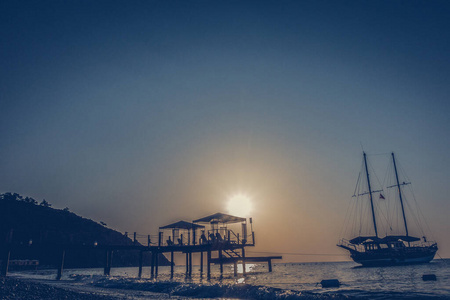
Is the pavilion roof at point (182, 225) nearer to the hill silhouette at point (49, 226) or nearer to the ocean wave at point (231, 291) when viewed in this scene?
the ocean wave at point (231, 291)

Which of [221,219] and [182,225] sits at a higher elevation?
[221,219]

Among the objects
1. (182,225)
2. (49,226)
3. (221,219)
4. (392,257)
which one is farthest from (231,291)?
(49,226)

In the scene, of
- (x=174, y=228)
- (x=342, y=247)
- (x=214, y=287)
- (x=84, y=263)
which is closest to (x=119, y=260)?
(x=84, y=263)

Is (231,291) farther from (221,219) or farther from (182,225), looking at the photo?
(182,225)

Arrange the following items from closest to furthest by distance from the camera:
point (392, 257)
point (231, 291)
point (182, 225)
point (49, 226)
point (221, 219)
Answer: point (231, 291), point (221, 219), point (182, 225), point (392, 257), point (49, 226)

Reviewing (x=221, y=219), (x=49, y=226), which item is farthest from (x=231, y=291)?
(x=49, y=226)

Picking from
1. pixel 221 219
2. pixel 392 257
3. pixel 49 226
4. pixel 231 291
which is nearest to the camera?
pixel 231 291

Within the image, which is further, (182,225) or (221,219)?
(182,225)

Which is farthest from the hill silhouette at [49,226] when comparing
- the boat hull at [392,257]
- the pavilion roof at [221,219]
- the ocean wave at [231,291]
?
the boat hull at [392,257]

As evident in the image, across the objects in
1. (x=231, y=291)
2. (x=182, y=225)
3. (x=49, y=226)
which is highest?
(x=49, y=226)

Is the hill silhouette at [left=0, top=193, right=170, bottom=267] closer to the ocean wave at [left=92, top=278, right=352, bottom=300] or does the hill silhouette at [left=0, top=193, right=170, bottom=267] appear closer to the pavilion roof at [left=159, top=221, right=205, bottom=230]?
the pavilion roof at [left=159, top=221, right=205, bottom=230]

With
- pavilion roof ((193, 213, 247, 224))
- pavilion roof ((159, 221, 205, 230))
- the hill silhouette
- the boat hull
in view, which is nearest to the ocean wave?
pavilion roof ((193, 213, 247, 224))

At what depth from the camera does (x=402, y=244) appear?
2628 inches

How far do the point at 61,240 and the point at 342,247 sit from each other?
5705 centimetres
